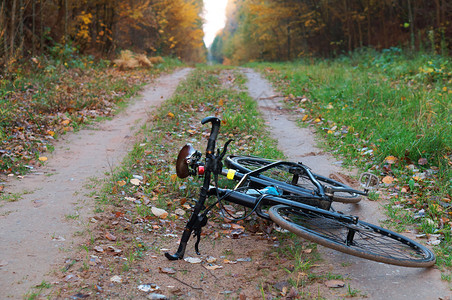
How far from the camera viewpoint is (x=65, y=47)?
46.4 feet

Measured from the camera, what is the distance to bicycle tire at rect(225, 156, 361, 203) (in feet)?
15.0

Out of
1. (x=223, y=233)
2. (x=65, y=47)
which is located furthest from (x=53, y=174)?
(x=65, y=47)

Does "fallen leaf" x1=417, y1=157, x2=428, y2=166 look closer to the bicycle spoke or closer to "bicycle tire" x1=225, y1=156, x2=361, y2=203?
"bicycle tire" x1=225, y1=156, x2=361, y2=203

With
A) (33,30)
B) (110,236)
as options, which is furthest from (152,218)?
(33,30)

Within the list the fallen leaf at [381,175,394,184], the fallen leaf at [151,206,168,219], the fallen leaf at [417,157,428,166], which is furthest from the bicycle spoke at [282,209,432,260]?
the fallen leaf at [417,157,428,166]

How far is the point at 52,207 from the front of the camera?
14.4ft

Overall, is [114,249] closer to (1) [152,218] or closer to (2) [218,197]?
(1) [152,218]

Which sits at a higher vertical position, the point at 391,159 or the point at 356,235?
the point at 391,159

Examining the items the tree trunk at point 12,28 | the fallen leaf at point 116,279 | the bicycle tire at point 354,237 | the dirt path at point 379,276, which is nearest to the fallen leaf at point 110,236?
the fallen leaf at point 116,279

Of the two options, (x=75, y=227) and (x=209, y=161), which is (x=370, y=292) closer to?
(x=209, y=161)

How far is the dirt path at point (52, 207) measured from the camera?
3.24 m

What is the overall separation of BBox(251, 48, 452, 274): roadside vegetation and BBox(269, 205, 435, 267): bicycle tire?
0.33 meters

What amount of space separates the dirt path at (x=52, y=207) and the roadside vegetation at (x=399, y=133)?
357 centimetres

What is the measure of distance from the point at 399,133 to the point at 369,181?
165 cm
